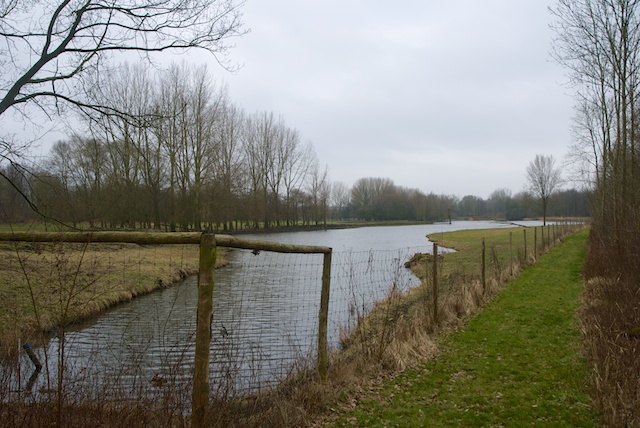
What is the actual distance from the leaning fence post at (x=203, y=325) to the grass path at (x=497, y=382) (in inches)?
60.7

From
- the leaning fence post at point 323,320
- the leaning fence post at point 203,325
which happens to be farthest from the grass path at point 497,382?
the leaning fence post at point 203,325

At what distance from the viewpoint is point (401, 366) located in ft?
19.1

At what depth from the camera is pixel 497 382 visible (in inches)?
205

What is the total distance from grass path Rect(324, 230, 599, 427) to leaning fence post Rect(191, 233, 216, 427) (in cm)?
Answer: 154

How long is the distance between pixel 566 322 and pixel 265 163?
57.0 metres

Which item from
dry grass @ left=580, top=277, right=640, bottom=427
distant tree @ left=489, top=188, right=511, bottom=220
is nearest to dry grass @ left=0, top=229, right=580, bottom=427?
dry grass @ left=580, top=277, right=640, bottom=427

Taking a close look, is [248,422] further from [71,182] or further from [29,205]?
[71,182]

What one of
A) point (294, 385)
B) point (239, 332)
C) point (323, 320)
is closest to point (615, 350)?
point (323, 320)

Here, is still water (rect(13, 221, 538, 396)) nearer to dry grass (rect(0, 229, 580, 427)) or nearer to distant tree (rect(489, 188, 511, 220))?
dry grass (rect(0, 229, 580, 427))

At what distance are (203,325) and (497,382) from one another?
3.85 metres

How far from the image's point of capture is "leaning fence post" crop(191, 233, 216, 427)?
10.5 feet

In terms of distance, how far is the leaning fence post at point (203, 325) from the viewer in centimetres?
321

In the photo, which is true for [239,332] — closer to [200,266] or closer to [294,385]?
[294,385]

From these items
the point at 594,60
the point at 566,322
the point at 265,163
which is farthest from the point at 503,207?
the point at 566,322
